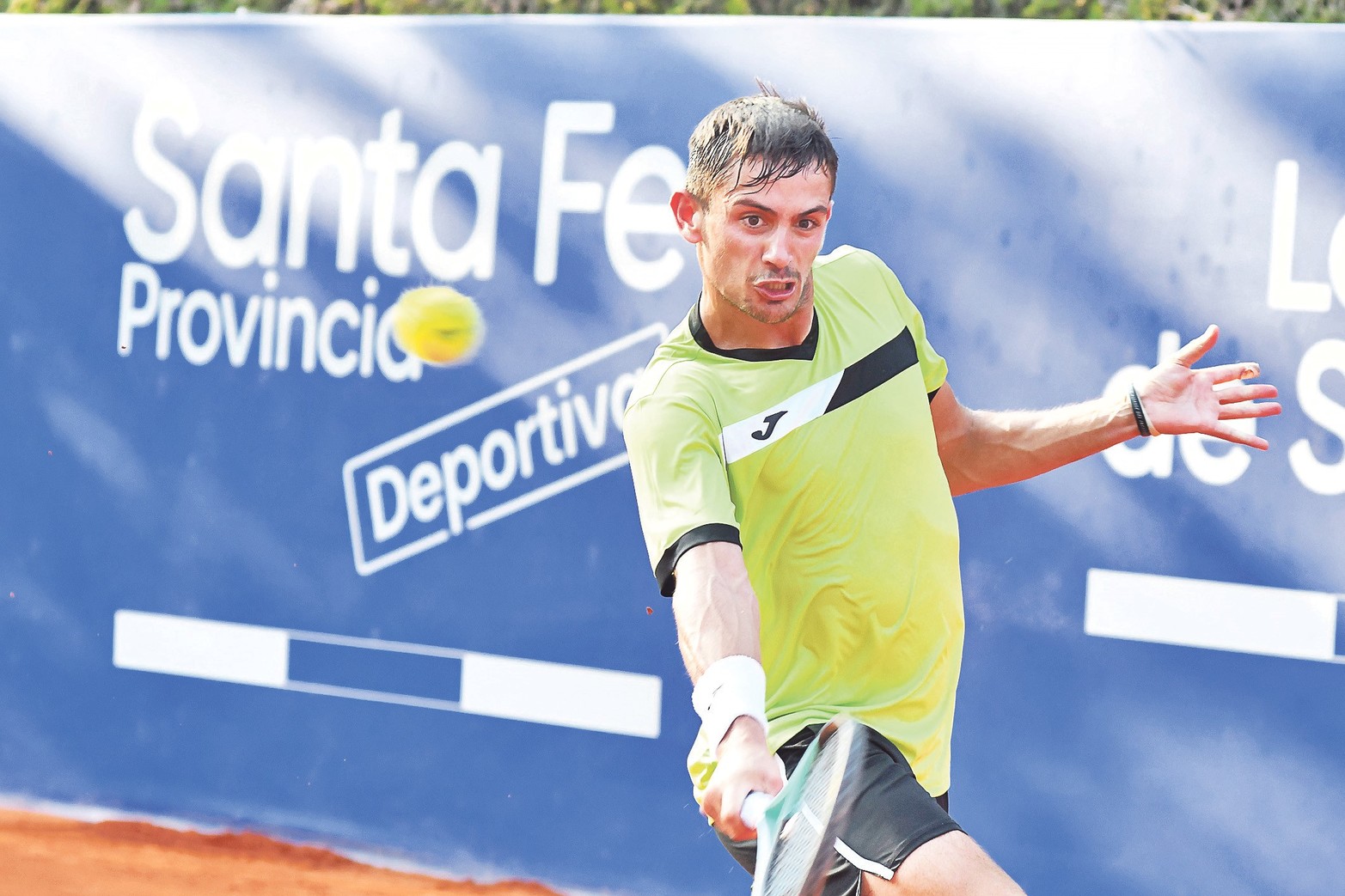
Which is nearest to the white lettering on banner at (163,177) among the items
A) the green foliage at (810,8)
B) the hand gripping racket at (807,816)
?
the green foliage at (810,8)

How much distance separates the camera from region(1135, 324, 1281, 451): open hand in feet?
8.57

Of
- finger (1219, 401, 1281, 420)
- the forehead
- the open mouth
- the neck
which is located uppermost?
the forehead

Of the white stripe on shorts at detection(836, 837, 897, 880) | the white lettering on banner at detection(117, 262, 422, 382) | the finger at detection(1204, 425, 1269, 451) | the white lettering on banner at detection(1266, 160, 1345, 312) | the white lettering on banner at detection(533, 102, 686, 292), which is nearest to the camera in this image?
the white stripe on shorts at detection(836, 837, 897, 880)

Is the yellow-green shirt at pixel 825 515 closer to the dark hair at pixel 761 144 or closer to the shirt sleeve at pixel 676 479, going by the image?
the shirt sleeve at pixel 676 479

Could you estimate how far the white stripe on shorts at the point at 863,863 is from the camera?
2180 millimetres

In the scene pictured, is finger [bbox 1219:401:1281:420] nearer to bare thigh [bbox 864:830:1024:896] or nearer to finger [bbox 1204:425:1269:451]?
finger [bbox 1204:425:1269:451]

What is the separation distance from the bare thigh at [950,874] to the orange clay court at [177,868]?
2.04 metres

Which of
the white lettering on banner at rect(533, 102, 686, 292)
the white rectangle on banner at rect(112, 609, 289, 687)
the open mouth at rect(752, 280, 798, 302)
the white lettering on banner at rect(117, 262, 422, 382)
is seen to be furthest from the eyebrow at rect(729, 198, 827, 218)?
the white rectangle on banner at rect(112, 609, 289, 687)

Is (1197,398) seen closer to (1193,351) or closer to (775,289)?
(1193,351)

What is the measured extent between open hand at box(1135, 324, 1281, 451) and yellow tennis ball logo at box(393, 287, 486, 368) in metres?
1.93

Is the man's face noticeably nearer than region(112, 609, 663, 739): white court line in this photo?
Yes

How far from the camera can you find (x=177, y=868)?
434cm

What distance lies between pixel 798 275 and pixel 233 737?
2.64 m

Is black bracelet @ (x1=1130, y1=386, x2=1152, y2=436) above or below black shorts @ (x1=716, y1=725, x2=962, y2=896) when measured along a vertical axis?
above
